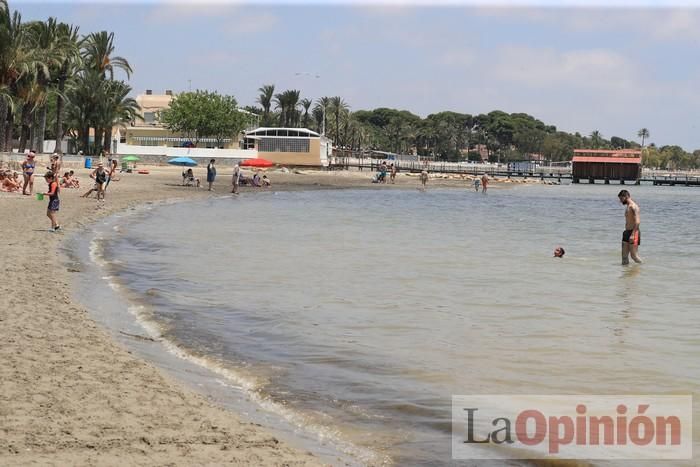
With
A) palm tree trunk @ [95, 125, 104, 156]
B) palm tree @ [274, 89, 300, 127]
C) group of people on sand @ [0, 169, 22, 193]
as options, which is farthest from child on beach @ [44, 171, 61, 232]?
palm tree @ [274, 89, 300, 127]

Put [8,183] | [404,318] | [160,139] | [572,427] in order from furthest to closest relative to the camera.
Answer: [160,139], [8,183], [404,318], [572,427]

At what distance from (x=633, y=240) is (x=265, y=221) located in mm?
15352

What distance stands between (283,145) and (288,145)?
0.52 metres

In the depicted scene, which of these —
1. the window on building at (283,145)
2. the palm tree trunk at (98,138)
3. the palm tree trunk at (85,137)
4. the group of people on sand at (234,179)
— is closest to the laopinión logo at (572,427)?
the group of people on sand at (234,179)

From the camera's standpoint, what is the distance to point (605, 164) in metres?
114

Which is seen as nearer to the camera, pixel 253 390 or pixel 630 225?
pixel 253 390

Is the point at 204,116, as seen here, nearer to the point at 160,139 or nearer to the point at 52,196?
the point at 160,139


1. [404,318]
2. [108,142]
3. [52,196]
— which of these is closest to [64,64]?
[108,142]

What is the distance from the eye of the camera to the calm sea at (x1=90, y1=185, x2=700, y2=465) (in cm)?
754

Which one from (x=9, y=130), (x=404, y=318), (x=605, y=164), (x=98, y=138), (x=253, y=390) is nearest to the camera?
(x=253, y=390)

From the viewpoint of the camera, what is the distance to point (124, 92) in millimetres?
74625

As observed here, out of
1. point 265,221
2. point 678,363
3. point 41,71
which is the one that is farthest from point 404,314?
point 41,71

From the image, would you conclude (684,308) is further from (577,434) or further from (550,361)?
(577,434)

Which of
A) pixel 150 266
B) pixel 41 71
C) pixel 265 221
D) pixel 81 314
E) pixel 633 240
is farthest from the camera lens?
pixel 41 71
